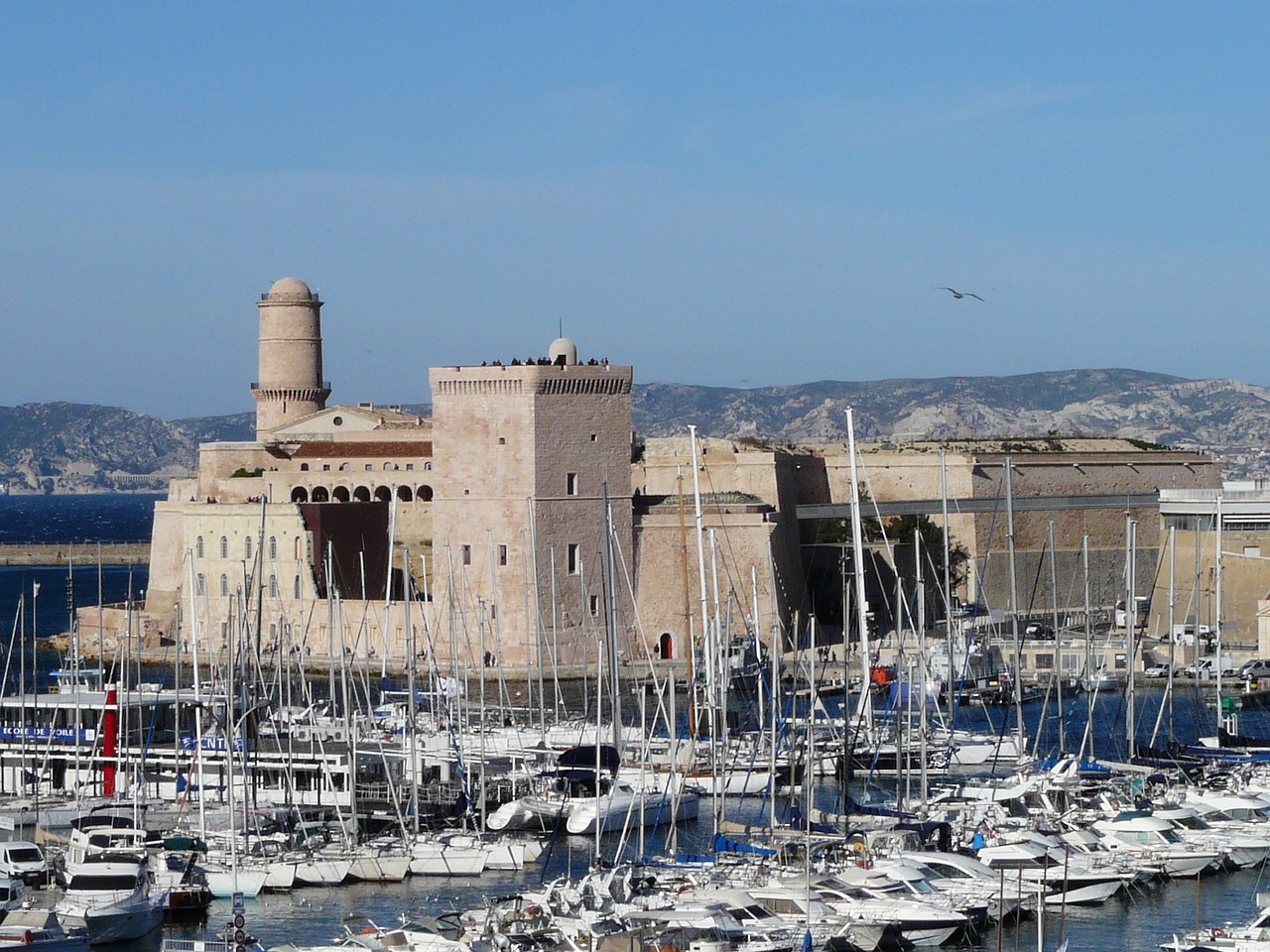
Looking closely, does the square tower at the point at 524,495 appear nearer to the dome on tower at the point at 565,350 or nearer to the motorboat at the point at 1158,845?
the dome on tower at the point at 565,350

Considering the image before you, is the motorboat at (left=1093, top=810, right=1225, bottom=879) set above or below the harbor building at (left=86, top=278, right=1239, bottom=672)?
below

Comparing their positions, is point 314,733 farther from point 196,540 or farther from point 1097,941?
point 196,540

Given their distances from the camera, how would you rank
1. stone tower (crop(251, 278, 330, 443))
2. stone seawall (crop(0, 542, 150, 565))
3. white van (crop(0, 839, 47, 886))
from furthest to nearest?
stone seawall (crop(0, 542, 150, 565)), stone tower (crop(251, 278, 330, 443)), white van (crop(0, 839, 47, 886))

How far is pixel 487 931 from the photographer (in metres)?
18.2

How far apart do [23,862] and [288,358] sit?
104 feet

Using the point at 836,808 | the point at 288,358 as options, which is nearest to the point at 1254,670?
the point at 836,808

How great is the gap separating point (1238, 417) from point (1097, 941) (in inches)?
5887

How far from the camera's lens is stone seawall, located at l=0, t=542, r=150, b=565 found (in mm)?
77188

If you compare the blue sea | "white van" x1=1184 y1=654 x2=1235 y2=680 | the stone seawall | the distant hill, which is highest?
the distant hill

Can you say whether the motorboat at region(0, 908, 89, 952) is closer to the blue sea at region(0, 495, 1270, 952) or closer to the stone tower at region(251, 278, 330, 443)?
the blue sea at region(0, 495, 1270, 952)

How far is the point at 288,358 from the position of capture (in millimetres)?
52500

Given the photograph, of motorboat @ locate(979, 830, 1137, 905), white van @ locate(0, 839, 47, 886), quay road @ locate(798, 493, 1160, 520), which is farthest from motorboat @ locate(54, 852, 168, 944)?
quay road @ locate(798, 493, 1160, 520)

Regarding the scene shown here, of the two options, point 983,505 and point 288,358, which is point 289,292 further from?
point 983,505

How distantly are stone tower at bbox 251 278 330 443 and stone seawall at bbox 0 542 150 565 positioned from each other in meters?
24.0
